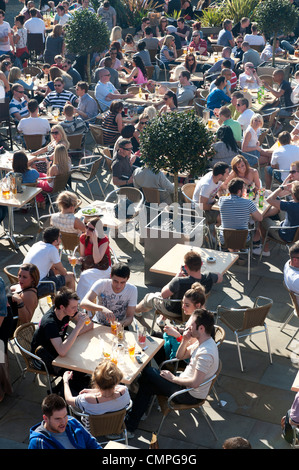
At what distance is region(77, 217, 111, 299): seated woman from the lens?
23.5 ft

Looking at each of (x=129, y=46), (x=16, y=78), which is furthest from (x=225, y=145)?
(x=129, y=46)

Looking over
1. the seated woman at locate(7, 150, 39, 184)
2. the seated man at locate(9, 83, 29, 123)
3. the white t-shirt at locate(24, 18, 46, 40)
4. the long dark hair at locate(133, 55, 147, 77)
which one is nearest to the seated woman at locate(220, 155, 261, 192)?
the seated woman at locate(7, 150, 39, 184)

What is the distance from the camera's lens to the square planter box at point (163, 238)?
8.14 meters

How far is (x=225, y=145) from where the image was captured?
32.1 feet

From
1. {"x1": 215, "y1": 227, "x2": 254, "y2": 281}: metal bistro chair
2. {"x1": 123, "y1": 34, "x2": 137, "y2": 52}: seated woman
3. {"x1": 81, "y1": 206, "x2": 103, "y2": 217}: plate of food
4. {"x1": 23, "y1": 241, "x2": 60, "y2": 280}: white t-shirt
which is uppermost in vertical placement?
{"x1": 123, "y1": 34, "x2": 137, "y2": 52}: seated woman

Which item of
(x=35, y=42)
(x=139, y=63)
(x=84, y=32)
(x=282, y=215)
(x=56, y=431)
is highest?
(x=84, y=32)

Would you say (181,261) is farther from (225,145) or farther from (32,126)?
(32,126)

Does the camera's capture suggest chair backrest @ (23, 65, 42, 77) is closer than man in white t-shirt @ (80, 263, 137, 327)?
No

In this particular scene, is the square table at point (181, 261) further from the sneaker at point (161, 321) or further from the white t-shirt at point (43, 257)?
the white t-shirt at point (43, 257)

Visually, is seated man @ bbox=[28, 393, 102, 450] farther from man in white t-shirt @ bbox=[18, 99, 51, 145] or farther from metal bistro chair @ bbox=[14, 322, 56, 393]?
man in white t-shirt @ bbox=[18, 99, 51, 145]

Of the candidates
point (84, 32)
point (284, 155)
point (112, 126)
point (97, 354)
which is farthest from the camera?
point (84, 32)

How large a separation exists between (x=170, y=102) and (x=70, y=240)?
4.38 m

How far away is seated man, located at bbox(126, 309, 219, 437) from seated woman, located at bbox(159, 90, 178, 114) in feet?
21.2

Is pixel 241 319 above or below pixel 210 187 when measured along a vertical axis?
below
